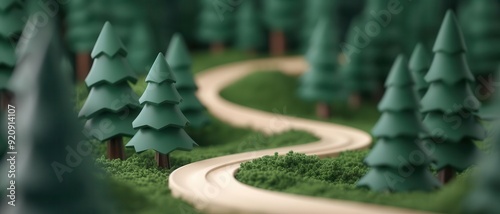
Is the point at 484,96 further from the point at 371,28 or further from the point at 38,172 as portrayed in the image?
the point at 38,172

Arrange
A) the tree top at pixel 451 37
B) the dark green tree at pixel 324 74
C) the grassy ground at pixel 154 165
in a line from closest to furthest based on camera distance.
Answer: the grassy ground at pixel 154 165 < the tree top at pixel 451 37 < the dark green tree at pixel 324 74

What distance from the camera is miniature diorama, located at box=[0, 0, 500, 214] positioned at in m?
15.9

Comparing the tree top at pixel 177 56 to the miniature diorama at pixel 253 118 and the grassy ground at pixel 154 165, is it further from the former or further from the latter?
the grassy ground at pixel 154 165

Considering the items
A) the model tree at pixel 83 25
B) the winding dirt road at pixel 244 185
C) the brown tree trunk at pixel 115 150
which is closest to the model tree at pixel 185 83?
the winding dirt road at pixel 244 185

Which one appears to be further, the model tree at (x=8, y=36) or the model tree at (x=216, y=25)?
the model tree at (x=216, y=25)

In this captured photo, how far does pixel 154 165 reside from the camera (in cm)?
2441

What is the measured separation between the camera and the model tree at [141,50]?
46206 mm

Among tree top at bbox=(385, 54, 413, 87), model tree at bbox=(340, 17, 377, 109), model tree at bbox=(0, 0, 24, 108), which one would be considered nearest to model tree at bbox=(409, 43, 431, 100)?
tree top at bbox=(385, 54, 413, 87)

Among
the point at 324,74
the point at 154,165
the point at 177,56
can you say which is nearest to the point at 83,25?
the point at 177,56

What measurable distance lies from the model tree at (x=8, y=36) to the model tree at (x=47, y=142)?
1502 centimetres

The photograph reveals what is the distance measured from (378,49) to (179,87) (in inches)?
691

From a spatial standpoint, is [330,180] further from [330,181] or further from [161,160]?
[161,160]

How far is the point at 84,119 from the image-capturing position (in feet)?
87.4

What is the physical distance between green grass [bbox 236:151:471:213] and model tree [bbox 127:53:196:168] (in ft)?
10.9
